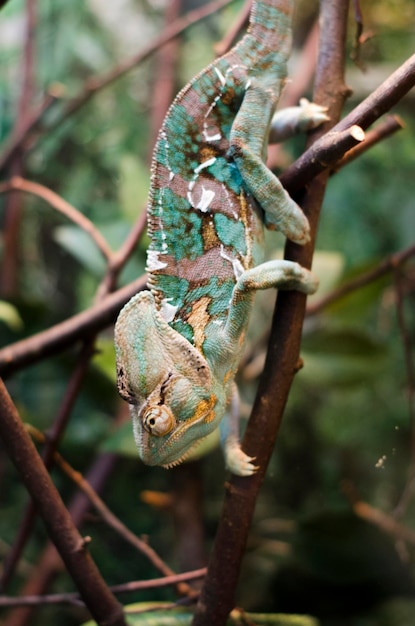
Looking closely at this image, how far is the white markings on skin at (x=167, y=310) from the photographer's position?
1.11 m

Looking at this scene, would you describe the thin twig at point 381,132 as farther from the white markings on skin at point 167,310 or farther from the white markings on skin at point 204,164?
the white markings on skin at point 167,310

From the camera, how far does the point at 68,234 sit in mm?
2193

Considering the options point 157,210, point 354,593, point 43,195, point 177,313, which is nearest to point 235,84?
point 157,210

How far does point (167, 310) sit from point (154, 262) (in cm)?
8

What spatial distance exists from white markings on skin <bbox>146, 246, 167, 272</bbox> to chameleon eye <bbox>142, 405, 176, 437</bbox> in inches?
9.5

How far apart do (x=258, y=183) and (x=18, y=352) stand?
0.80 meters

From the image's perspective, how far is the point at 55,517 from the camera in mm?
1101

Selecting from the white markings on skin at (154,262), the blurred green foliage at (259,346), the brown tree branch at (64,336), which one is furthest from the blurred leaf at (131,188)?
the white markings on skin at (154,262)

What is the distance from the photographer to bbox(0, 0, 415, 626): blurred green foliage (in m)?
1.81

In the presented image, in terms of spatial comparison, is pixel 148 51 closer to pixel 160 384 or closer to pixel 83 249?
pixel 83 249

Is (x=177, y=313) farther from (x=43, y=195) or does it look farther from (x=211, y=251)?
(x=43, y=195)

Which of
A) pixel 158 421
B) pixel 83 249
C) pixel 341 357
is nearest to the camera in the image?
pixel 158 421

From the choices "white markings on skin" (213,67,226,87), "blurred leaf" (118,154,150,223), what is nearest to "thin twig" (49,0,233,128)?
"blurred leaf" (118,154,150,223)

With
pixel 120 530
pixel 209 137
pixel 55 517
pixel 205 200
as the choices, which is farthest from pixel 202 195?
pixel 120 530
